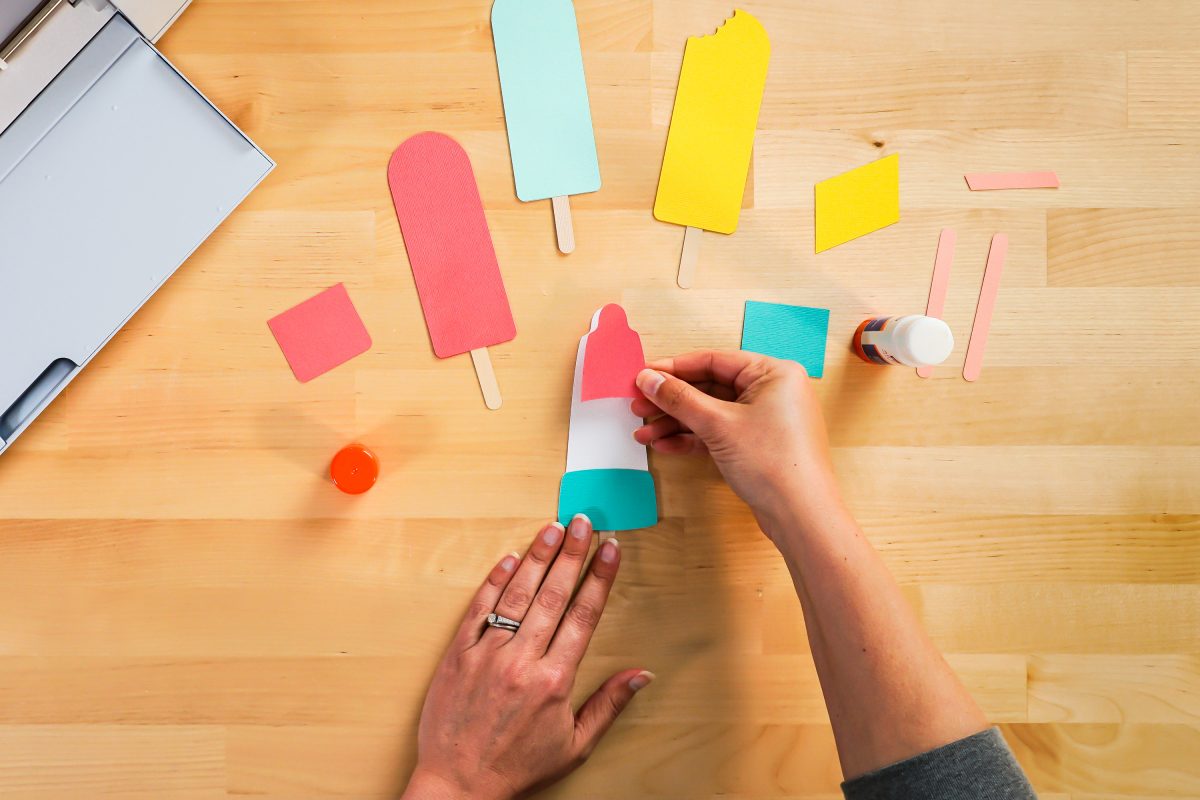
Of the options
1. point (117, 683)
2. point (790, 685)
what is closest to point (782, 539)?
point (790, 685)

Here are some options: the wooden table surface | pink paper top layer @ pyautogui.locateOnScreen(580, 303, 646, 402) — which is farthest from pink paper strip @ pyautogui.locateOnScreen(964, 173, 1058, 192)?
pink paper top layer @ pyautogui.locateOnScreen(580, 303, 646, 402)

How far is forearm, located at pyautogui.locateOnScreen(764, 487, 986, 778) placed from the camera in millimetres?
640

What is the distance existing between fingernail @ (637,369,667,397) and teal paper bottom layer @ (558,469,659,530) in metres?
0.10

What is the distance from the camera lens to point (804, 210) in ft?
2.66

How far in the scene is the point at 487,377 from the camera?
80cm

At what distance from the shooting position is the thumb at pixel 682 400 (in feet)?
2.39

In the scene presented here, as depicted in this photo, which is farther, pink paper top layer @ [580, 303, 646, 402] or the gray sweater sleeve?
pink paper top layer @ [580, 303, 646, 402]

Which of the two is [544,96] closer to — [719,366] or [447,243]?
[447,243]

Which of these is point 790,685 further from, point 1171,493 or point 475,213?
point 475,213

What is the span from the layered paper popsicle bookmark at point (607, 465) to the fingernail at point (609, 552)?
0.02 metres

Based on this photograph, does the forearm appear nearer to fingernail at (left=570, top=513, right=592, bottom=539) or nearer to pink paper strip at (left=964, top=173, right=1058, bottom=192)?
fingernail at (left=570, top=513, right=592, bottom=539)

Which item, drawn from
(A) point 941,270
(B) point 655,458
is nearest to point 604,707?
(B) point 655,458

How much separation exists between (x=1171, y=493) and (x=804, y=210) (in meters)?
0.53

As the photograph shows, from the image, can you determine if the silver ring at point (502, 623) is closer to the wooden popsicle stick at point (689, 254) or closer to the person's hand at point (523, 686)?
the person's hand at point (523, 686)
